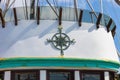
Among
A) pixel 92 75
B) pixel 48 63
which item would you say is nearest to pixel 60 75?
pixel 48 63

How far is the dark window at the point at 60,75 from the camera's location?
53.3 ft

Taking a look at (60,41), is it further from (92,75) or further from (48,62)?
(92,75)

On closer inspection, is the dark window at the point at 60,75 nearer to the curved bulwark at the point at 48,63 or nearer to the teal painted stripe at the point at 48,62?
the curved bulwark at the point at 48,63

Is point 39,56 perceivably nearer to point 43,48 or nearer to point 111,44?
point 43,48

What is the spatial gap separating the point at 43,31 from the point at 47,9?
1231 mm

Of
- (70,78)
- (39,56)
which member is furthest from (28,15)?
(70,78)

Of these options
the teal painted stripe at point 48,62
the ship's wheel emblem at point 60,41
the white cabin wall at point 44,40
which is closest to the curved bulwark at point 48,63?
the teal painted stripe at point 48,62

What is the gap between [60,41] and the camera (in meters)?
16.7

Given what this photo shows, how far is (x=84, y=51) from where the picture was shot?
16.8m

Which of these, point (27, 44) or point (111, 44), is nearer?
point (27, 44)

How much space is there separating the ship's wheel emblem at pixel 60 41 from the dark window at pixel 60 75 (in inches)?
40.7

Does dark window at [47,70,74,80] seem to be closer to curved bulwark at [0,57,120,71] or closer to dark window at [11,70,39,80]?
curved bulwark at [0,57,120,71]

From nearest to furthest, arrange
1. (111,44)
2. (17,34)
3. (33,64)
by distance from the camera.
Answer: (33,64), (17,34), (111,44)

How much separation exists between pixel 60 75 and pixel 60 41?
5.07ft
